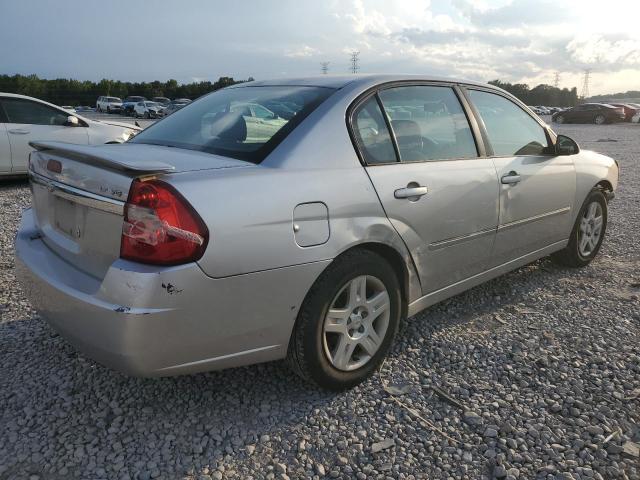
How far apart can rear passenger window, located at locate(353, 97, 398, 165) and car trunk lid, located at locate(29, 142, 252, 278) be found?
668 mm

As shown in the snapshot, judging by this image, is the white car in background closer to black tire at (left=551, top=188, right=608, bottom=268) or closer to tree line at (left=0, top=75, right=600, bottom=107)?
black tire at (left=551, top=188, right=608, bottom=268)

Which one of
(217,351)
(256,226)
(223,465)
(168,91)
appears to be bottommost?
(223,465)

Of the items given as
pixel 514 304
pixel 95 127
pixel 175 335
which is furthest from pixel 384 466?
pixel 95 127

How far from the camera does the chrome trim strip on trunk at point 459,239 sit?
3.02 m

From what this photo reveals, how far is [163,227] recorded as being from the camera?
6.68 feet

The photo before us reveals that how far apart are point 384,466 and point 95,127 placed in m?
7.93

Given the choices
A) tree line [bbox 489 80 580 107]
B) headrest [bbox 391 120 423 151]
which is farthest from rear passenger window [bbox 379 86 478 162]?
tree line [bbox 489 80 580 107]

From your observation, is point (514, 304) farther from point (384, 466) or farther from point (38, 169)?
point (38, 169)

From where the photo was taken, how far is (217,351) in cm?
226

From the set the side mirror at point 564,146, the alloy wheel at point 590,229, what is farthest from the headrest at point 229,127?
the alloy wheel at point 590,229

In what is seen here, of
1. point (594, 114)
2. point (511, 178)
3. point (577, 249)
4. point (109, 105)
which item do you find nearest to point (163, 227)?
point (511, 178)

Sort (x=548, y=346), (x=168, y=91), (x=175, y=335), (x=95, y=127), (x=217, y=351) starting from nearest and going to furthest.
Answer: (x=175, y=335) < (x=217, y=351) < (x=548, y=346) < (x=95, y=127) < (x=168, y=91)

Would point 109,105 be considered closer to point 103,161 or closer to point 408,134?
point 408,134

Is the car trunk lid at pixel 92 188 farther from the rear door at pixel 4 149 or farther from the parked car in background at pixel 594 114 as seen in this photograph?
the parked car in background at pixel 594 114
